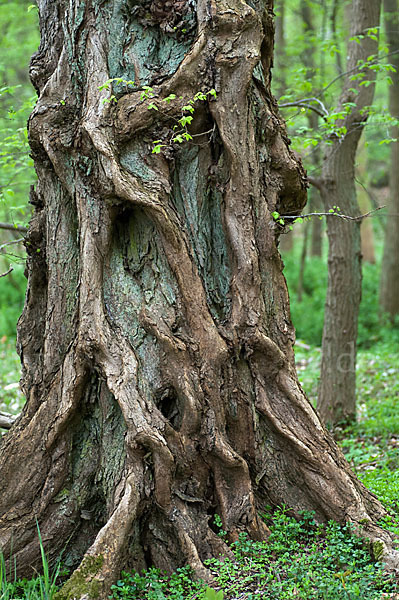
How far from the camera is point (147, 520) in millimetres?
3705

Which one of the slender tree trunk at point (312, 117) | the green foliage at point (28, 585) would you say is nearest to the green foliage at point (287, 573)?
the green foliage at point (28, 585)

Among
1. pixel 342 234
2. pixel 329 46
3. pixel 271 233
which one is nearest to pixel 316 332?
pixel 342 234

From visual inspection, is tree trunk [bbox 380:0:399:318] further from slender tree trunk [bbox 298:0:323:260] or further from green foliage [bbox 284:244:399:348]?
slender tree trunk [bbox 298:0:323:260]

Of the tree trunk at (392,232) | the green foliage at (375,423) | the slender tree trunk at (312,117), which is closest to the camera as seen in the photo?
the green foliage at (375,423)

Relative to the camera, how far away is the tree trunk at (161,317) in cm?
378

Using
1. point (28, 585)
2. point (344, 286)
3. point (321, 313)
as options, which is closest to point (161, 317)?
point (28, 585)

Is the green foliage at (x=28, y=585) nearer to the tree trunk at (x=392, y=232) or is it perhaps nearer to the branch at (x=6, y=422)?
the branch at (x=6, y=422)

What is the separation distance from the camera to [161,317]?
388cm

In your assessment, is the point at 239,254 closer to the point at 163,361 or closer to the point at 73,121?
the point at 163,361

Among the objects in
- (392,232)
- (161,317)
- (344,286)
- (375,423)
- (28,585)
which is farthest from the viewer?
(392,232)

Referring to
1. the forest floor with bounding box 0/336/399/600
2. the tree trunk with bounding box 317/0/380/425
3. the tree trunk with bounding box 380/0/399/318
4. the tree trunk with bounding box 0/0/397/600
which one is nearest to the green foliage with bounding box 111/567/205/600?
the forest floor with bounding box 0/336/399/600

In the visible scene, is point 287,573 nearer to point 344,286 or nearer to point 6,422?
point 6,422

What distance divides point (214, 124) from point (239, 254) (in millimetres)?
930

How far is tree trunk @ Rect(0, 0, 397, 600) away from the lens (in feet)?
12.4
